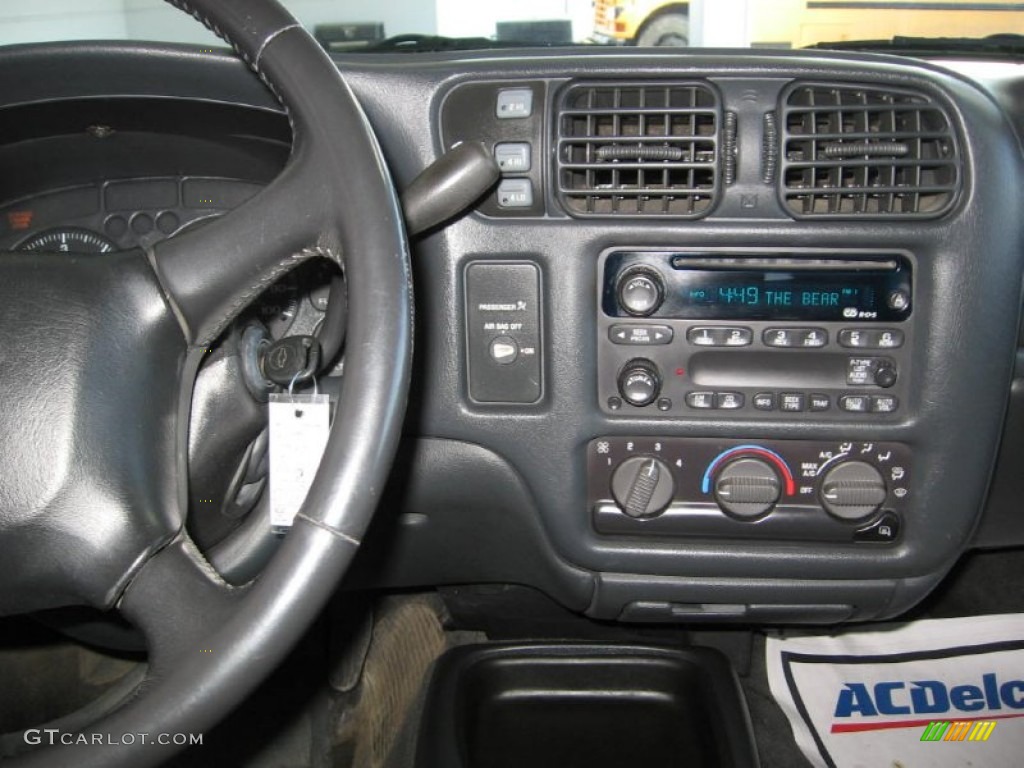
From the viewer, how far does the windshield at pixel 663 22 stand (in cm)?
131

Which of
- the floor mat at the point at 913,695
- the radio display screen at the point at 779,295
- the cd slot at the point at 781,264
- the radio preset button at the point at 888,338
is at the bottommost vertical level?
the floor mat at the point at 913,695

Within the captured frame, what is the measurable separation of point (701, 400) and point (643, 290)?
0.50 ft

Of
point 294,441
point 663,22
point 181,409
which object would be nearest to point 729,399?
point 294,441

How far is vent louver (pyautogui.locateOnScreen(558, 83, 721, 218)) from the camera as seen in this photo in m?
0.98

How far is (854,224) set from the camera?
1.00 m

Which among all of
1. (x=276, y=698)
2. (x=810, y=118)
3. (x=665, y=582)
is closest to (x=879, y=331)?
(x=810, y=118)

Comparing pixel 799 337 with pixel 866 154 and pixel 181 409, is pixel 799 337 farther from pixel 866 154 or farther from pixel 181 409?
pixel 181 409

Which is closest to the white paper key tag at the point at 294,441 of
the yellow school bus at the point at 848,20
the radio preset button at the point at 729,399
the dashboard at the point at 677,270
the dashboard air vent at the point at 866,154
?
the dashboard at the point at 677,270

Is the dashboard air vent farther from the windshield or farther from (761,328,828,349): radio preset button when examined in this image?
the windshield

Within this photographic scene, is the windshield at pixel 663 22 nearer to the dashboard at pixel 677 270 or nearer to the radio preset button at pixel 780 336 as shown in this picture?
the dashboard at pixel 677 270

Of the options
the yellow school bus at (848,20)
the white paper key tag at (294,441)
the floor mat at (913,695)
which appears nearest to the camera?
the white paper key tag at (294,441)

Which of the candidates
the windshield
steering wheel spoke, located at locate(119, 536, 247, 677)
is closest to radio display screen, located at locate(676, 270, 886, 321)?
the windshield

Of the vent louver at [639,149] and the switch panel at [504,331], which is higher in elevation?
the vent louver at [639,149]

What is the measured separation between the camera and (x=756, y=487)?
1074 millimetres
